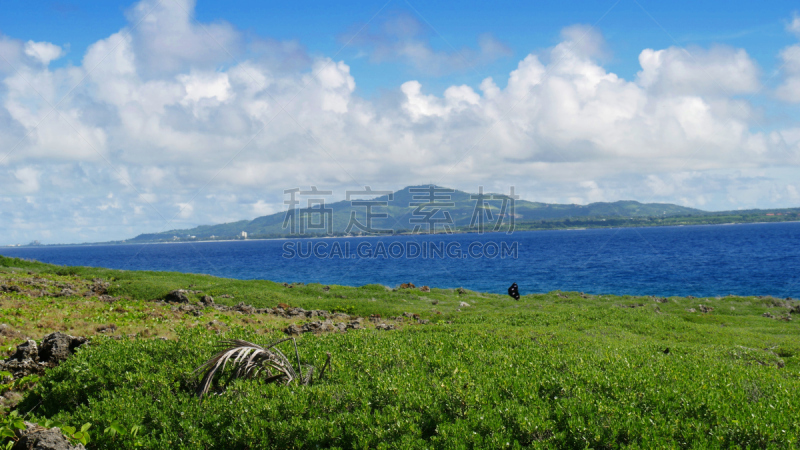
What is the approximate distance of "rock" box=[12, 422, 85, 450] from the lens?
6.88 m

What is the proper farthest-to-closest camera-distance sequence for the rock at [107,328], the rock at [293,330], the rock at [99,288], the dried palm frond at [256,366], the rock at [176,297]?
the rock at [99,288]
the rock at [176,297]
the rock at [293,330]
the rock at [107,328]
the dried palm frond at [256,366]

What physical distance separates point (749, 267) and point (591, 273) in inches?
1093

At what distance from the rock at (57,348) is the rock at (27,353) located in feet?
0.45

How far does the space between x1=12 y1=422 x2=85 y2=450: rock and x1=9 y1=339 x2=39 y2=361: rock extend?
652 cm

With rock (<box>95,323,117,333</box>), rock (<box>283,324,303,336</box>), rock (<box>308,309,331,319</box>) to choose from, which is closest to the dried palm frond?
rock (<box>283,324,303,336</box>)

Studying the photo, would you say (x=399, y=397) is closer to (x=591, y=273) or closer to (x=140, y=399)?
(x=140, y=399)

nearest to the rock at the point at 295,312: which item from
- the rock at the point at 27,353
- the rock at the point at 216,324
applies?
the rock at the point at 216,324

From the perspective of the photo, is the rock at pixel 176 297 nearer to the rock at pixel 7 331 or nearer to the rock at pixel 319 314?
the rock at pixel 319 314

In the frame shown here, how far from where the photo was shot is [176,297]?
1164 inches

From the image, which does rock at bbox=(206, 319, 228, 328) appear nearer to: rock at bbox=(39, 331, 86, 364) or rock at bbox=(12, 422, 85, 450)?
rock at bbox=(39, 331, 86, 364)

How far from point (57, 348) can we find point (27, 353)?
0.74m

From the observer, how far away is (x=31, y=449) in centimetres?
686

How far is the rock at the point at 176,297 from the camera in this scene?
1154 inches

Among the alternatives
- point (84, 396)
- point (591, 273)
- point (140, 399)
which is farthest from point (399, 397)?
point (591, 273)
